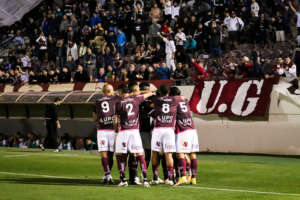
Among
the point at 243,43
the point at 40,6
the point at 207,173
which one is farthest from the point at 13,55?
the point at 207,173


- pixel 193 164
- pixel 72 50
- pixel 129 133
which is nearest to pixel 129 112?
pixel 129 133

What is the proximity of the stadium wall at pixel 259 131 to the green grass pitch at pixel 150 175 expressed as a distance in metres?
0.55

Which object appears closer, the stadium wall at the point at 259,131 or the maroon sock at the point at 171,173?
the maroon sock at the point at 171,173

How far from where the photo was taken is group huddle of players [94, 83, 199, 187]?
12156mm

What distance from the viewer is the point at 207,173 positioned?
15219mm

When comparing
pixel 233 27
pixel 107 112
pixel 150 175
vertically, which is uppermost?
pixel 233 27

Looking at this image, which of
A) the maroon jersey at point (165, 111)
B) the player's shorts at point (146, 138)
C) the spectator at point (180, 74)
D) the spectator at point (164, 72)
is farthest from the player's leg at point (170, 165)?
the spectator at point (164, 72)

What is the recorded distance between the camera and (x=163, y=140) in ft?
39.9

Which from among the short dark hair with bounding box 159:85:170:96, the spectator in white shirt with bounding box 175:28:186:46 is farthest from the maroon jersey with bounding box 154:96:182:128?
the spectator in white shirt with bounding box 175:28:186:46

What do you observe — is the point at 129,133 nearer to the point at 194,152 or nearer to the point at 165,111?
the point at 165,111

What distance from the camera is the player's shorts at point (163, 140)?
12094 millimetres

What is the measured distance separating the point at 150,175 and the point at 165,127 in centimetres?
300

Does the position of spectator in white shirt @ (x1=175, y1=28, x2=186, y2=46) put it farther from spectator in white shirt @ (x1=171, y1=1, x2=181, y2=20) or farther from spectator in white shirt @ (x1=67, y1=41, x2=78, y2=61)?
spectator in white shirt @ (x1=67, y1=41, x2=78, y2=61)

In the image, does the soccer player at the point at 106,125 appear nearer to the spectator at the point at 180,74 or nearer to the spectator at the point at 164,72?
the spectator at the point at 180,74
